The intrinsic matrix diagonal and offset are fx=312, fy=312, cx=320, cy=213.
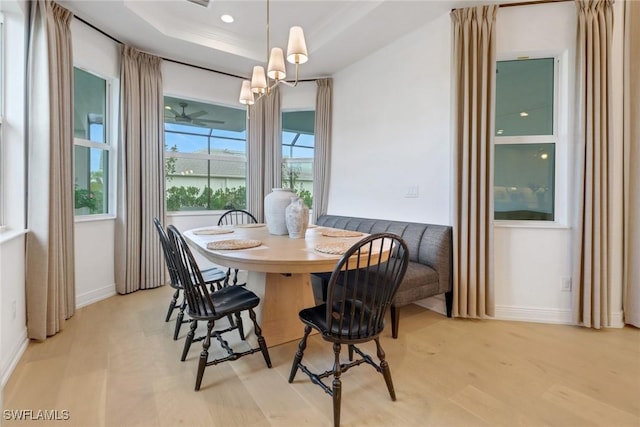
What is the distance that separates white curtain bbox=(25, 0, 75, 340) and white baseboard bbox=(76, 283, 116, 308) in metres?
0.56

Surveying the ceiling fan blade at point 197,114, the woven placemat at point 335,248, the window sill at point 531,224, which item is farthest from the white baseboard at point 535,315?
the ceiling fan blade at point 197,114

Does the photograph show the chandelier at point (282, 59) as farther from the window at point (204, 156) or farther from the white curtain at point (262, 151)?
the window at point (204, 156)

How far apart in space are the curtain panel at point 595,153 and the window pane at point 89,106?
178 inches

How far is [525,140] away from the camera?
9.38 feet

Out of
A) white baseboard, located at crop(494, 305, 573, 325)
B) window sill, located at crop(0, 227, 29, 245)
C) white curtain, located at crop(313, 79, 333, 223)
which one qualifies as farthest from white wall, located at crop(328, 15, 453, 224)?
window sill, located at crop(0, 227, 29, 245)

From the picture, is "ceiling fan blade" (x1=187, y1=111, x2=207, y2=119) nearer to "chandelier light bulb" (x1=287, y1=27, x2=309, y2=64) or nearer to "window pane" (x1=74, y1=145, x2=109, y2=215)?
"window pane" (x1=74, y1=145, x2=109, y2=215)

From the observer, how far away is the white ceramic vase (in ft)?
7.61

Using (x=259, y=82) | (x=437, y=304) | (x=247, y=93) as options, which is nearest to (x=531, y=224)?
(x=437, y=304)

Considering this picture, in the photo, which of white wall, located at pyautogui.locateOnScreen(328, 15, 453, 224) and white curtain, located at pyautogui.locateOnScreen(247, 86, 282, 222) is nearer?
white wall, located at pyautogui.locateOnScreen(328, 15, 453, 224)

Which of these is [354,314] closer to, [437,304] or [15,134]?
[437,304]

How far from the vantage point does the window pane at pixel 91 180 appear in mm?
3102

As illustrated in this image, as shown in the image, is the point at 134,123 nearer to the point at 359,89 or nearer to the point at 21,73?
the point at 21,73

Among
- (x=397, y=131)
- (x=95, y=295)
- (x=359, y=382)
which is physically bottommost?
(x=359, y=382)

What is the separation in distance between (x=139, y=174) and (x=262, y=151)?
1556mm
